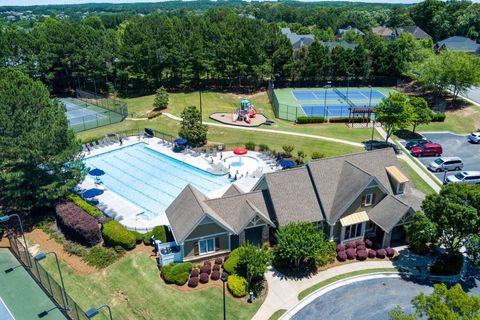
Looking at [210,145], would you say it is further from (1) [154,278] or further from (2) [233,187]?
(1) [154,278]

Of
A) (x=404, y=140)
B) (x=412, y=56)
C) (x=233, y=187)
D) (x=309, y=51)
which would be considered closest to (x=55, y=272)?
(x=233, y=187)

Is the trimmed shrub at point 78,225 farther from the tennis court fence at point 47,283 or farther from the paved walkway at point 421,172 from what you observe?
the paved walkway at point 421,172

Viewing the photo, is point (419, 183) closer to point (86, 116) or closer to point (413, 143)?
point (413, 143)

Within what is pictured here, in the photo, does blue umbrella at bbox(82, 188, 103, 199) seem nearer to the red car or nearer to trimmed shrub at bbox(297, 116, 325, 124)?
trimmed shrub at bbox(297, 116, 325, 124)

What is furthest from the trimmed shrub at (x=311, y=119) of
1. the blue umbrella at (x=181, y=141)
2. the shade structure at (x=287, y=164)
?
the blue umbrella at (x=181, y=141)

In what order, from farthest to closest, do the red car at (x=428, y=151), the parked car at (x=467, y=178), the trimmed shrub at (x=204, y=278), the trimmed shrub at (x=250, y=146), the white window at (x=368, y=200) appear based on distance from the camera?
the trimmed shrub at (x=250, y=146) < the red car at (x=428, y=151) < the parked car at (x=467, y=178) < the white window at (x=368, y=200) < the trimmed shrub at (x=204, y=278)

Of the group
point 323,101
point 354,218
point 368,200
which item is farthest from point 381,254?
point 323,101
